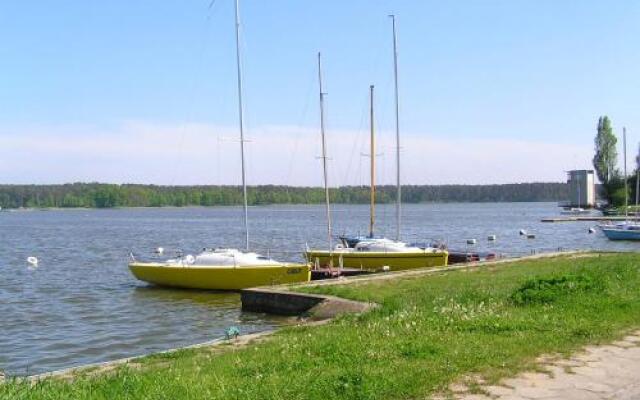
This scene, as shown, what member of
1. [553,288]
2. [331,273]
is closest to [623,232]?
[331,273]

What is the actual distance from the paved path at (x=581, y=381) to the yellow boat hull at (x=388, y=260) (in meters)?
20.9

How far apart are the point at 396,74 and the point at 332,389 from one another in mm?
32470

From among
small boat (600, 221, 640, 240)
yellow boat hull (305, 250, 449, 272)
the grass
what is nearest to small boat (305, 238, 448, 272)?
yellow boat hull (305, 250, 449, 272)

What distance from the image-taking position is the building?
149125 mm

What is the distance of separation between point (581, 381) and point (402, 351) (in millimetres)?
1916

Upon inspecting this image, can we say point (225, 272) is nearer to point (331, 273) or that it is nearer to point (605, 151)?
point (331, 273)

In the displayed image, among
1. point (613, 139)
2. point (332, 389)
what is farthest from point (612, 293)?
point (613, 139)

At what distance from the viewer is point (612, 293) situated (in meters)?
12.2

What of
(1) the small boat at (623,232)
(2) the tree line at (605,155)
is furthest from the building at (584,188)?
(1) the small boat at (623,232)

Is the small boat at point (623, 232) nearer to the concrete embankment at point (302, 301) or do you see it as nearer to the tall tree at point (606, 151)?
the concrete embankment at point (302, 301)

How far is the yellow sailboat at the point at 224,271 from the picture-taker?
1024 inches

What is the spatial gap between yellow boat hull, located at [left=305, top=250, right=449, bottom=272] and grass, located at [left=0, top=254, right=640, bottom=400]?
51.1ft

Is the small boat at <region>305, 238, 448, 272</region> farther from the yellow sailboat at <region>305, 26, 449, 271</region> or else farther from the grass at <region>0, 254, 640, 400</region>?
the grass at <region>0, 254, 640, 400</region>

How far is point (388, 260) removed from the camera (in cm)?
3033
